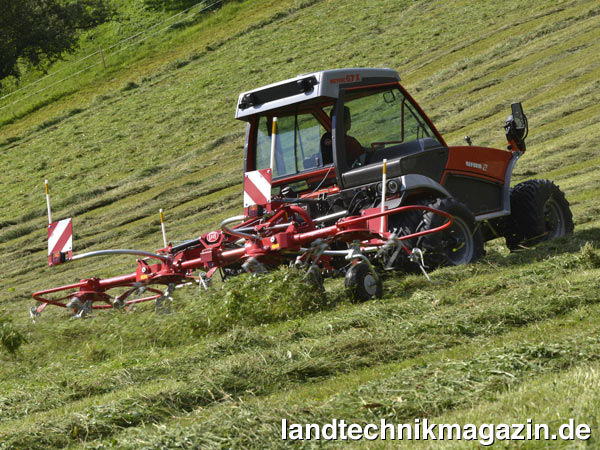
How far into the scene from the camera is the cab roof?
28.7 ft

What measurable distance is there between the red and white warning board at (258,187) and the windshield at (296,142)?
1283 mm

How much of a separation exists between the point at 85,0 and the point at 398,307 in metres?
46.7

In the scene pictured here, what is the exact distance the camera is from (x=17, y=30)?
141ft

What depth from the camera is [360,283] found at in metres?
7.43

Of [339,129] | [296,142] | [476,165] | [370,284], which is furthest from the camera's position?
[476,165]

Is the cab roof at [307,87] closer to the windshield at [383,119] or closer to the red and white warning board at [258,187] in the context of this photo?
the windshield at [383,119]

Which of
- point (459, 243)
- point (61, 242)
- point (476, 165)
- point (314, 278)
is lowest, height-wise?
point (459, 243)

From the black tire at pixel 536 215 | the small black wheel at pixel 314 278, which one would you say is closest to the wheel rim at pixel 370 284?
the small black wheel at pixel 314 278

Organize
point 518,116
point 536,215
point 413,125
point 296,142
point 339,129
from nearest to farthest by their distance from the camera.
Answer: point 339,129 < point 413,125 < point 296,142 < point 536,215 < point 518,116

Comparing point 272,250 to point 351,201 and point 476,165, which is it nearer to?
point 351,201

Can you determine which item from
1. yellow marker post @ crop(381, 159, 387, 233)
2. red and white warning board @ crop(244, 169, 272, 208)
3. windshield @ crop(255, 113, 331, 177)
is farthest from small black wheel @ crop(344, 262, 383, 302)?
windshield @ crop(255, 113, 331, 177)

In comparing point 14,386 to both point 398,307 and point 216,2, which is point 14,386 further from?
point 216,2

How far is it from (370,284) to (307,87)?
8.02ft

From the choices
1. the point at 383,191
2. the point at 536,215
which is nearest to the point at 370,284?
the point at 383,191
